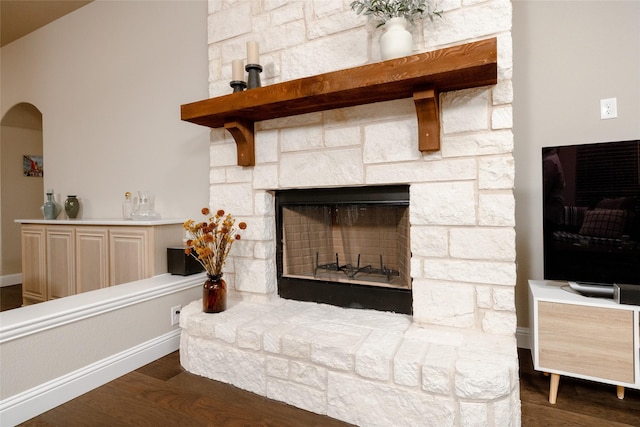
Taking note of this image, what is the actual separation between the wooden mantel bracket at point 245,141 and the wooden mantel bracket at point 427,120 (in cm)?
99

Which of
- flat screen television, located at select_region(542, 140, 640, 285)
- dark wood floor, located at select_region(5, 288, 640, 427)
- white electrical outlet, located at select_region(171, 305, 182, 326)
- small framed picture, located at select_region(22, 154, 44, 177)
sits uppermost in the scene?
small framed picture, located at select_region(22, 154, 44, 177)

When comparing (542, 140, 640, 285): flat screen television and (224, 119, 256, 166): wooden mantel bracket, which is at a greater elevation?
(224, 119, 256, 166): wooden mantel bracket

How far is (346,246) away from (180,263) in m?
1.21

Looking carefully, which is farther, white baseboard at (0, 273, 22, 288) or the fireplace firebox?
white baseboard at (0, 273, 22, 288)

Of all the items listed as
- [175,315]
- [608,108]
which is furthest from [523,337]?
[175,315]

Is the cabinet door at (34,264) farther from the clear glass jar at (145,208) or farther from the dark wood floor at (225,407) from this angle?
the dark wood floor at (225,407)

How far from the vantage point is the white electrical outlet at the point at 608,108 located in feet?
5.72

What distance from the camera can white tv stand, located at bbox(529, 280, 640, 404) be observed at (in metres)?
1.40

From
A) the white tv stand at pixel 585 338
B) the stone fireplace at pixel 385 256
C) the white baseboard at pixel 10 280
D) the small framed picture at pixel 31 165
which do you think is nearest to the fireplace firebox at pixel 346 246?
the stone fireplace at pixel 385 256

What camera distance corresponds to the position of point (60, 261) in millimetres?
2973

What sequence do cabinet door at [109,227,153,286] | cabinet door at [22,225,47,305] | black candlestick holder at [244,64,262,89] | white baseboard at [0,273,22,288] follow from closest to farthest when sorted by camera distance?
black candlestick holder at [244,64,262,89]
cabinet door at [109,227,153,286]
cabinet door at [22,225,47,305]
white baseboard at [0,273,22,288]

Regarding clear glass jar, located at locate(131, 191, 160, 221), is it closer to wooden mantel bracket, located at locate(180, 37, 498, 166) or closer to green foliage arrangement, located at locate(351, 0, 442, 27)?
wooden mantel bracket, located at locate(180, 37, 498, 166)

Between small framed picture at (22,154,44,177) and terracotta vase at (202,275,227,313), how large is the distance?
4245 millimetres

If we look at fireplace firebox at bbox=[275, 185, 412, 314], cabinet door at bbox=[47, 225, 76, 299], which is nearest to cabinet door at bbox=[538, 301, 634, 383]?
fireplace firebox at bbox=[275, 185, 412, 314]
